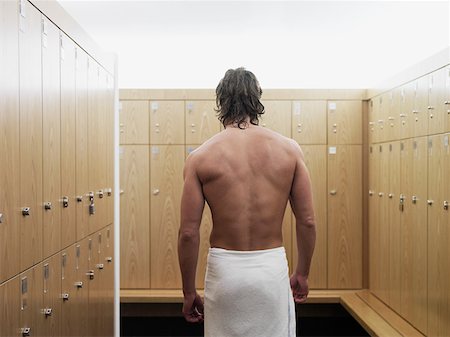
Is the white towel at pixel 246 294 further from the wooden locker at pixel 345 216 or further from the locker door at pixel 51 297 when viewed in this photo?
the wooden locker at pixel 345 216

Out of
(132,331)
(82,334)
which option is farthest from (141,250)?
(82,334)

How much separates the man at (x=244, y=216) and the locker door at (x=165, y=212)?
4.71m

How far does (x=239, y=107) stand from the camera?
3160 mm

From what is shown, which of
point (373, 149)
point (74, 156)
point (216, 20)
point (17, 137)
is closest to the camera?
point (17, 137)

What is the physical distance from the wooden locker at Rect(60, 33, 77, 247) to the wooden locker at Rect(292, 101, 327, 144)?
3723mm

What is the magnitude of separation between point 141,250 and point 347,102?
263 centimetres

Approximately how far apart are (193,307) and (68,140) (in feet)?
4.92

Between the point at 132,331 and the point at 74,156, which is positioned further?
the point at 132,331

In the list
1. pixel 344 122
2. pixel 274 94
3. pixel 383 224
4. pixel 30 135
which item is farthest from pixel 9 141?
pixel 344 122

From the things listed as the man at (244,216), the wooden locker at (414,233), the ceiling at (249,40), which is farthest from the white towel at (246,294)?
the ceiling at (249,40)

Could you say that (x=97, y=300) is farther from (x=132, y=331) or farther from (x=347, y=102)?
(x=347, y=102)

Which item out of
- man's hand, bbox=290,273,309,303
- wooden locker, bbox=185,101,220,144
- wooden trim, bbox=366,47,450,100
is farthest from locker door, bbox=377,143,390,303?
man's hand, bbox=290,273,309,303

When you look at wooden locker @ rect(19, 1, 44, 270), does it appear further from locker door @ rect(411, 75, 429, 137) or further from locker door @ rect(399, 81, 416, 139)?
locker door @ rect(399, 81, 416, 139)

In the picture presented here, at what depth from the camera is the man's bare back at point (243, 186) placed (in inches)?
121
